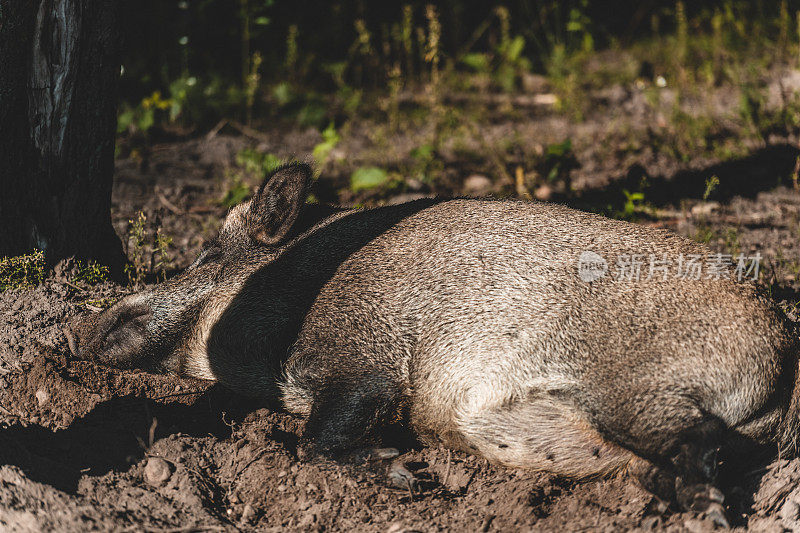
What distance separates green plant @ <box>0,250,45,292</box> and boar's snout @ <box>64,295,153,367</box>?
331 mm

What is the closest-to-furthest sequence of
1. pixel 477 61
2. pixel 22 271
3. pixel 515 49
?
1. pixel 22 271
2. pixel 477 61
3. pixel 515 49

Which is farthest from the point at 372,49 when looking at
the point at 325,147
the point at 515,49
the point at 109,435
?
the point at 109,435

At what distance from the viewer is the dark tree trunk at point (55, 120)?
3.31m

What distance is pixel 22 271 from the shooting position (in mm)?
3617

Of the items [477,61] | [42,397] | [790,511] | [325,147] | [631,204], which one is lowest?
[790,511]

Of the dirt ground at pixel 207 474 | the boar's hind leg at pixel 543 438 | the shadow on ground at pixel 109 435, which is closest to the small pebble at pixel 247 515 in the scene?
the dirt ground at pixel 207 474

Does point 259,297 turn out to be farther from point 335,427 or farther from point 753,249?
point 753,249

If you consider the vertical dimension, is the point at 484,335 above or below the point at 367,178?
below

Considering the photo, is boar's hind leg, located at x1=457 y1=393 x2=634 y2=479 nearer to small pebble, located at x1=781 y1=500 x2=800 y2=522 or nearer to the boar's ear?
small pebble, located at x1=781 y1=500 x2=800 y2=522

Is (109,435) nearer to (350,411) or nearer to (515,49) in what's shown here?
(350,411)

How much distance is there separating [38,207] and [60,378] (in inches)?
33.5

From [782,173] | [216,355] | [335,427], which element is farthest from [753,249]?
[216,355]

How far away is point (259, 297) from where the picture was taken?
3.44 meters

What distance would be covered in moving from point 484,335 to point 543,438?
17.8 inches
